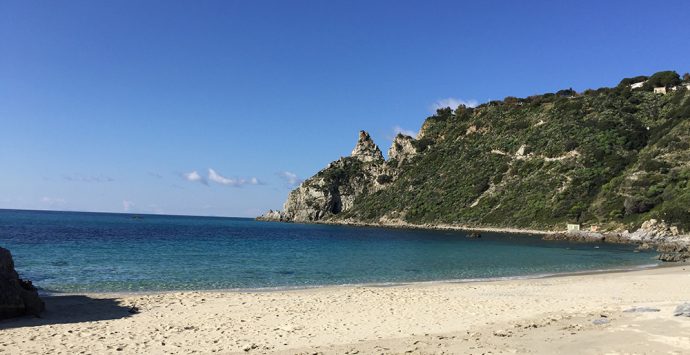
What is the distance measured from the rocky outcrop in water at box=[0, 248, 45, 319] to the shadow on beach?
0.86ft

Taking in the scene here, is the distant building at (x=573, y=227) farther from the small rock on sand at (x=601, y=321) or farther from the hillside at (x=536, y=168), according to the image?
the small rock on sand at (x=601, y=321)

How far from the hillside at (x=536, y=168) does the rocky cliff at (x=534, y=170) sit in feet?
0.74

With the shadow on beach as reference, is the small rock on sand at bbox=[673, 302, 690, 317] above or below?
above

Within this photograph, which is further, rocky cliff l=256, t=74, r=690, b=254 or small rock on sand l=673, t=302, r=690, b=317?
rocky cliff l=256, t=74, r=690, b=254

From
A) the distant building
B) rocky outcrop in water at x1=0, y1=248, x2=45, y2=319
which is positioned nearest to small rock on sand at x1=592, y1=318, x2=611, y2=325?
rocky outcrop in water at x1=0, y1=248, x2=45, y2=319

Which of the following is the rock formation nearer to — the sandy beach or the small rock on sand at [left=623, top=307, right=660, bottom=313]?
the sandy beach

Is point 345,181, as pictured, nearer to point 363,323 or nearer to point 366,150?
point 366,150

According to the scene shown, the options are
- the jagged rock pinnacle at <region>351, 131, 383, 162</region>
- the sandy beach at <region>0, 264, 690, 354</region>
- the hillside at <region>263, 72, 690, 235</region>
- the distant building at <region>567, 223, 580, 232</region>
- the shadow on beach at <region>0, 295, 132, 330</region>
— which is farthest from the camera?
the jagged rock pinnacle at <region>351, 131, 383, 162</region>

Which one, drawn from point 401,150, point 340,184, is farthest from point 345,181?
point 401,150

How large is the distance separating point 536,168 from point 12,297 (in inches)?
3693

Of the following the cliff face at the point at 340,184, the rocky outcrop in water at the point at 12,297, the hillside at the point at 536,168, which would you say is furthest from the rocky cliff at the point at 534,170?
the rocky outcrop in water at the point at 12,297

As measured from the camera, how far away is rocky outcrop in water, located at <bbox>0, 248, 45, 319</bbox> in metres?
14.1

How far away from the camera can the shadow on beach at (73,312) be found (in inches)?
549

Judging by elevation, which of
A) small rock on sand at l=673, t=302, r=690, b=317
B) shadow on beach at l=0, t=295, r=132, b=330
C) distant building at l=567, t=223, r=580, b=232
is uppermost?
distant building at l=567, t=223, r=580, b=232
